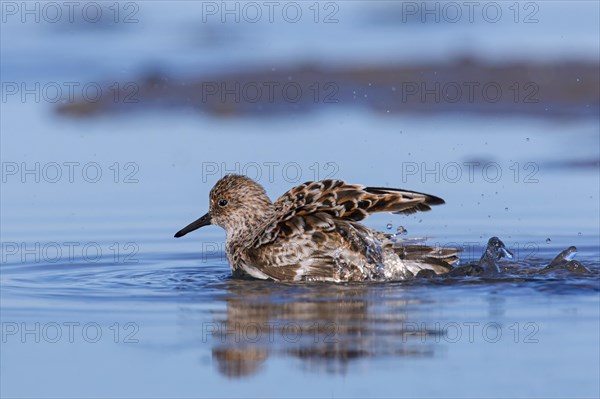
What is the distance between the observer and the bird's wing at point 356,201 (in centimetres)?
1104

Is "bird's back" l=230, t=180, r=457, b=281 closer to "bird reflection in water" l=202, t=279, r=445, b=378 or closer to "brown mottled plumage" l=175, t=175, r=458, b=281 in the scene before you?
"brown mottled plumage" l=175, t=175, r=458, b=281

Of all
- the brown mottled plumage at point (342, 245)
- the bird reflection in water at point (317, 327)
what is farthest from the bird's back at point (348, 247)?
the bird reflection in water at point (317, 327)

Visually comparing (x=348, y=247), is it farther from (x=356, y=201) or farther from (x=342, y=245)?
(x=356, y=201)

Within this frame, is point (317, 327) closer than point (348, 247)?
Yes

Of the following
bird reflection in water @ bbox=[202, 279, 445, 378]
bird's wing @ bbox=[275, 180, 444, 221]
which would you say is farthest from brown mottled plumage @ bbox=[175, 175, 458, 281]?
bird reflection in water @ bbox=[202, 279, 445, 378]

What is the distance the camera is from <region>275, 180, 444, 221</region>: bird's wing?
36.2ft

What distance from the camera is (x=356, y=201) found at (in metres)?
11.1

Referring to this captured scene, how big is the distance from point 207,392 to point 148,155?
8.81 m

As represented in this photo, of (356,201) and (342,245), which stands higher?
(356,201)

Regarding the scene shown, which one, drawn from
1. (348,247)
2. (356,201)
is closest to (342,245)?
(348,247)

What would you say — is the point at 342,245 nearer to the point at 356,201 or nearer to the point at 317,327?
the point at 356,201

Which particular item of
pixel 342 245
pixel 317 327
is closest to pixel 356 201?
pixel 342 245

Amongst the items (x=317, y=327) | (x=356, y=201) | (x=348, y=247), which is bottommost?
(x=317, y=327)

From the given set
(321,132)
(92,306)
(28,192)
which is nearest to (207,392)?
(92,306)
